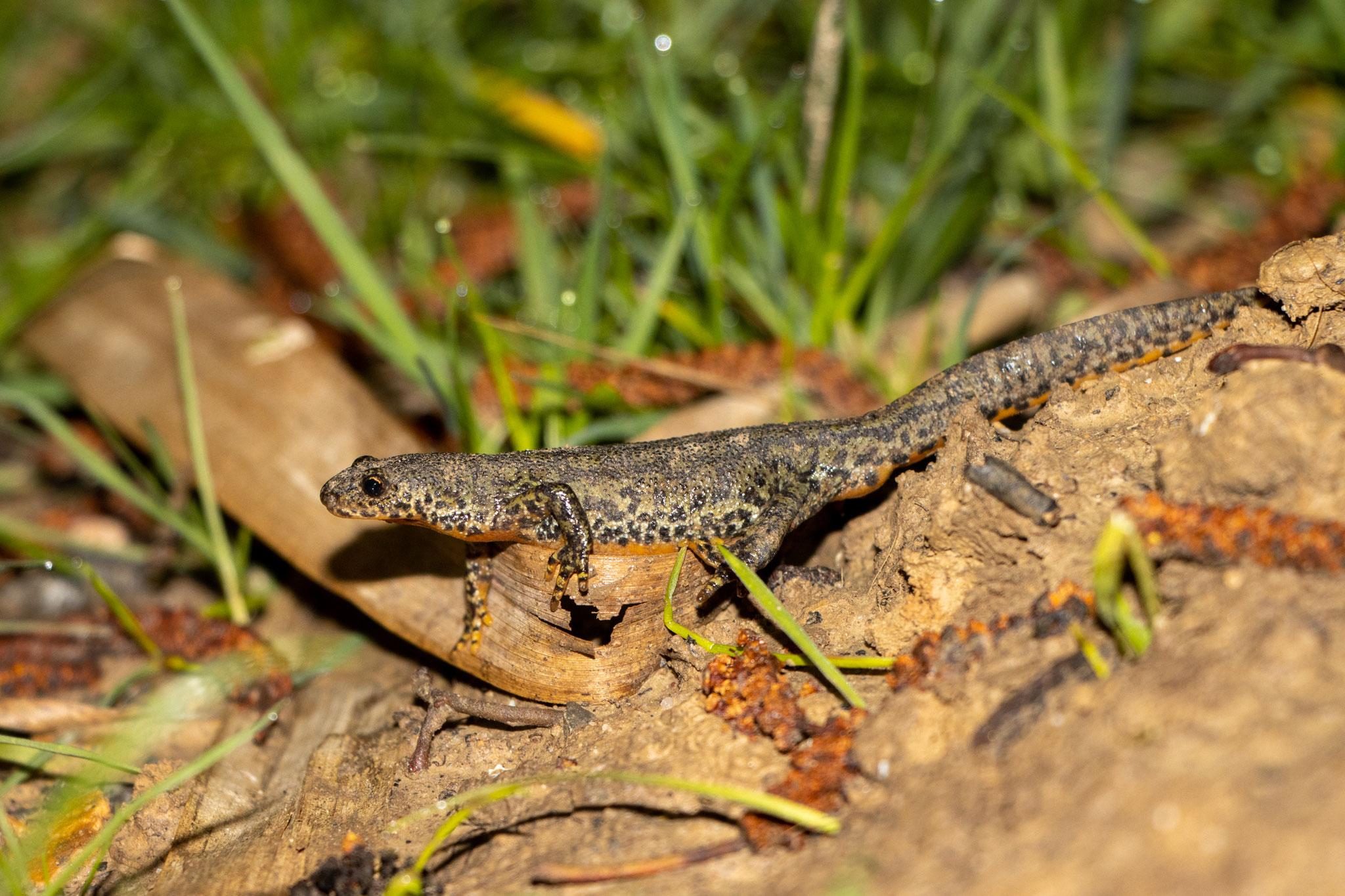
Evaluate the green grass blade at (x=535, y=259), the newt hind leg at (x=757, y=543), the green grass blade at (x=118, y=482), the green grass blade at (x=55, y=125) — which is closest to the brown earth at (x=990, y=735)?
the newt hind leg at (x=757, y=543)

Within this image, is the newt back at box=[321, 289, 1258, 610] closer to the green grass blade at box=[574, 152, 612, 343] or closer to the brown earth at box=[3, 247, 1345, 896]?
the brown earth at box=[3, 247, 1345, 896]

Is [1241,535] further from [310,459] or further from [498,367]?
[310,459]

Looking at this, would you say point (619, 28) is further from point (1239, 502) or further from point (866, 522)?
point (1239, 502)

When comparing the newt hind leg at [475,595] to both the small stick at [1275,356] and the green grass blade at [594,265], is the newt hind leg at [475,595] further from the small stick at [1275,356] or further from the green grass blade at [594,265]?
the small stick at [1275,356]

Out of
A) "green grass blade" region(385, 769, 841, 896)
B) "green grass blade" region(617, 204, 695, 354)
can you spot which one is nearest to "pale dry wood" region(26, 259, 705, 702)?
"green grass blade" region(385, 769, 841, 896)

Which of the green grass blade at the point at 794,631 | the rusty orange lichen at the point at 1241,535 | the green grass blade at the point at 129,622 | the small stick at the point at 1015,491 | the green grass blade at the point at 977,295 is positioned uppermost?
the green grass blade at the point at 977,295

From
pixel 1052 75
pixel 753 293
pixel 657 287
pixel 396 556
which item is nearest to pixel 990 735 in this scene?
pixel 396 556

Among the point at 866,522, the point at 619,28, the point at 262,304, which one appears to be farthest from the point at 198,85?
the point at 866,522
